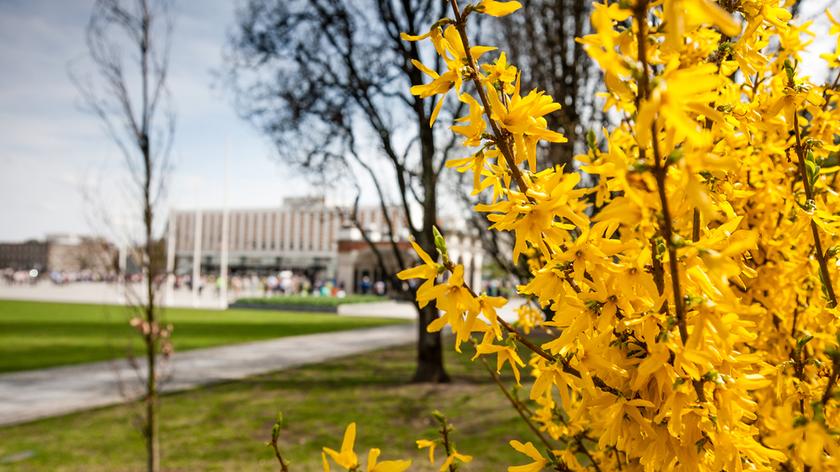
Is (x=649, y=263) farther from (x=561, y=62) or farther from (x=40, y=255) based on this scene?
(x=40, y=255)

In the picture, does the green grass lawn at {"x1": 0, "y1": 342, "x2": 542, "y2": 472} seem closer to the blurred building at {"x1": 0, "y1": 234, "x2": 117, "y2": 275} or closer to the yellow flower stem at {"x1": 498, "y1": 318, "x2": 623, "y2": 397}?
the yellow flower stem at {"x1": 498, "y1": 318, "x2": 623, "y2": 397}

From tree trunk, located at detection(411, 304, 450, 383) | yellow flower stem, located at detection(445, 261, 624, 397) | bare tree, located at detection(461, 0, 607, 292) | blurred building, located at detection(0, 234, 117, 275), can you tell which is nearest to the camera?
yellow flower stem, located at detection(445, 261, 624, 397)

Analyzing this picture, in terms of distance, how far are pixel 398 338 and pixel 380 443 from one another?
32.1 ft

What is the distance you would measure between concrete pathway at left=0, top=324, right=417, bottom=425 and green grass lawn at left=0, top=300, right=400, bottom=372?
64cm

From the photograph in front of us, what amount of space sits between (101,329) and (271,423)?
11.9 m

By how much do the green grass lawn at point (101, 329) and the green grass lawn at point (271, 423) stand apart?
1.65 m

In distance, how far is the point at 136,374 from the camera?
9.43m

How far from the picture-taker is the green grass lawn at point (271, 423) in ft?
18.1

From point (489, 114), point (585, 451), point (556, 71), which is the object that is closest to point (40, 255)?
point (556, 71)

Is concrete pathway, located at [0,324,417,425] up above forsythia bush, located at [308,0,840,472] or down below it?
below

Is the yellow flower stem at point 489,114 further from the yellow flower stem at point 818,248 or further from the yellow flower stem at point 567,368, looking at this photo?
the yellow flower stem at point 818,248

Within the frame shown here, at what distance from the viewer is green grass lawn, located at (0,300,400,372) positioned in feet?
37.9

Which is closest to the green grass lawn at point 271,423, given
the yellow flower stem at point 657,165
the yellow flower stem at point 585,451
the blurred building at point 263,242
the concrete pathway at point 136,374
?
the concrete pathway at point 136,374

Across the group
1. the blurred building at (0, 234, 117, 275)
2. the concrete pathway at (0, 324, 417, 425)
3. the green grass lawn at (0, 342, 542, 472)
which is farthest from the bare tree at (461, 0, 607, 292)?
the blurred building at (0, 234, 117, 275)
